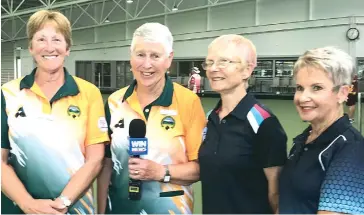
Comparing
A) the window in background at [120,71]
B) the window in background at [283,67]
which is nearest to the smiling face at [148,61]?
the window in background at [283,67]

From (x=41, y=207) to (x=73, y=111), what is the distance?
527 mm

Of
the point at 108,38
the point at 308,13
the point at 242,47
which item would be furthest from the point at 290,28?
the point at 242,47

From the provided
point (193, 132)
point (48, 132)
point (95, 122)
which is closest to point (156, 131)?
point (193, 132)

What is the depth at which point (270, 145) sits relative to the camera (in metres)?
2.19

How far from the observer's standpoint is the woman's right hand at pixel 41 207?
2270 mm

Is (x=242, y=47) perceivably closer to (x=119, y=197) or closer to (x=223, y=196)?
(x=223, y=196)

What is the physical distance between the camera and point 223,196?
7.62 feet

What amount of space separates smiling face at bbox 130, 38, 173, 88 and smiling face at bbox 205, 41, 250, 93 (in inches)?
10.1

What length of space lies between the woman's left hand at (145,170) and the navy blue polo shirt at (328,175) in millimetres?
654

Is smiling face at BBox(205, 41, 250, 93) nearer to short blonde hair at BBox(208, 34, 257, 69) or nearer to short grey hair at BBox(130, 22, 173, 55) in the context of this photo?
short blonde hair at BBox(208, 34, 257, 69)

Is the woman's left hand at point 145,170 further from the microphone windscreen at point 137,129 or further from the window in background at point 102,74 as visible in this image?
the window in background at point 102,74

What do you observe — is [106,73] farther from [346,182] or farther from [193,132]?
[346,182]

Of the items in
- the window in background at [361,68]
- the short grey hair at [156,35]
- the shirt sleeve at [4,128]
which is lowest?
the shirt sleeve at [4,128]

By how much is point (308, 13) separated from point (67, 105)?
1859 centimetres
